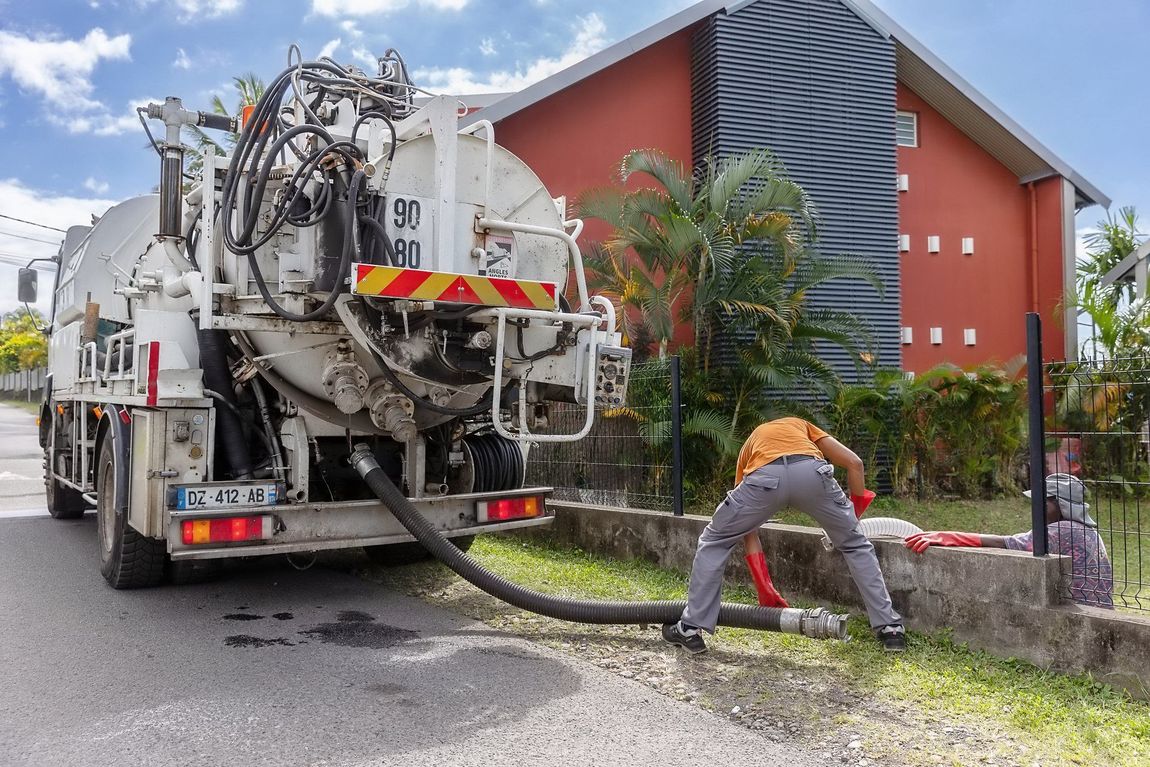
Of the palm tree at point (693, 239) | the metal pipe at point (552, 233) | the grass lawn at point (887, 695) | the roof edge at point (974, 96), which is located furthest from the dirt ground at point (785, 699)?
the roof edge at point (974, 96)

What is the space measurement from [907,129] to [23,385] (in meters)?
51.6

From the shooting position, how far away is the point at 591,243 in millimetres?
10898

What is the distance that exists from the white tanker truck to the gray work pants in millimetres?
1099

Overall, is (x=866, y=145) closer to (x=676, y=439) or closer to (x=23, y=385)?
(x=676, y=439)

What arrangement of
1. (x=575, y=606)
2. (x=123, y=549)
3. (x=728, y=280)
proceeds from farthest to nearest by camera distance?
(x=728, y=280) < (x=123, y=549) < (x=575, y=606)

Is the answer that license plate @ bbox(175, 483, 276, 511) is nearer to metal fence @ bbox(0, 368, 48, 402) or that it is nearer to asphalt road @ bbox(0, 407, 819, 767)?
asphalt road @ bbox(0, 407, 819, 767)

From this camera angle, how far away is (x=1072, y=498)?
182 inches

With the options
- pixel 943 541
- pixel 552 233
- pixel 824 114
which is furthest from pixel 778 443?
pixel 824 114

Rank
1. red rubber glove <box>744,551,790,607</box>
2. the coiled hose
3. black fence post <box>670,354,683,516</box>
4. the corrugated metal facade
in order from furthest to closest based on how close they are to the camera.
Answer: the corrugated metal facade
black fence post <box>670,354,683,516</box>
red rubber glove <box>744,551,790,607</box>
the coiled hose

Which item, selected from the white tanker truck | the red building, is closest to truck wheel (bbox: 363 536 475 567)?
the white tanker truck

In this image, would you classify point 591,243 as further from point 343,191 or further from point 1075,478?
point 1075,478

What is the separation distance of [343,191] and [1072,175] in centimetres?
1423

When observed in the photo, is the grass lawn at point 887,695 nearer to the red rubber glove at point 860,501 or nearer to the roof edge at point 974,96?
the red rubber glove at point 860,501

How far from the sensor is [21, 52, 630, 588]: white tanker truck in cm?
515
